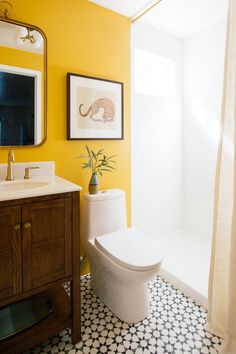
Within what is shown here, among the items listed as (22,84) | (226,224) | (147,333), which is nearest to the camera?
(226,224)

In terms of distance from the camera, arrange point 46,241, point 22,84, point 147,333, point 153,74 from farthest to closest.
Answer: point 153,74
point 22,84
point 147,333
point 46,241

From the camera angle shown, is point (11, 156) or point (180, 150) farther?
point (180, 150)

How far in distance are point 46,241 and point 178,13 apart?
7.36 feet

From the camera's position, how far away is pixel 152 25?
232 cm

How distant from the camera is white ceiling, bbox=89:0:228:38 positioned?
196 cm

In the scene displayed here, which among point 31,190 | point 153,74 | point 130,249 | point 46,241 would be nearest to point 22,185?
point 31,190

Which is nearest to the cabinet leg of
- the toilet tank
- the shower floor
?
the toilet tank

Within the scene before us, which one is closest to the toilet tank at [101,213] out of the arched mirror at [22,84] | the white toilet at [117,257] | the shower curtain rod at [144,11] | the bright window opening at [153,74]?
the white toilet at [117,257]

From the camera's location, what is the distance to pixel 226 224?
137 centimetres

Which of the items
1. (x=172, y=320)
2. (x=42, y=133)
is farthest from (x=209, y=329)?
(x=42, y=133)

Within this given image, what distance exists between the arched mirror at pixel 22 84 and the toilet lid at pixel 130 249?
887mm

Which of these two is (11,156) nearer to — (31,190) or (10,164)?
(10,164)

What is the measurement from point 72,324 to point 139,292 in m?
0.46

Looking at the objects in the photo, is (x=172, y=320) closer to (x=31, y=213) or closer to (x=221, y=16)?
(x=31, y=213)
